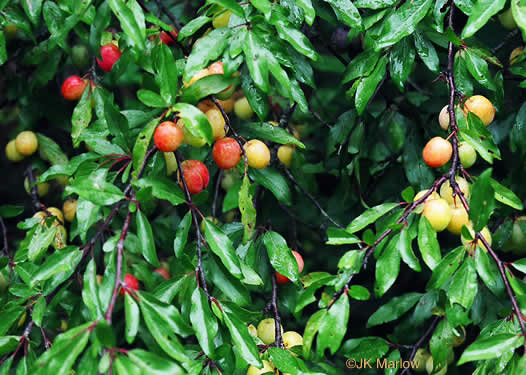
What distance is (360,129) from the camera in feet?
4.68

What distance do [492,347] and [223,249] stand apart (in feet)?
1.51

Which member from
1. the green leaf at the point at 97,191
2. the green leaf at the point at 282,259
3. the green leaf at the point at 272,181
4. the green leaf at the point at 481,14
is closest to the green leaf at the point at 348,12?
the green leaf at the point at 481,14

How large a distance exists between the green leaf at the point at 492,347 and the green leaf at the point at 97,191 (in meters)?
0.59

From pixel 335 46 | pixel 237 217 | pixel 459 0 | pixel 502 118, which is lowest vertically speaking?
pixel 502 118

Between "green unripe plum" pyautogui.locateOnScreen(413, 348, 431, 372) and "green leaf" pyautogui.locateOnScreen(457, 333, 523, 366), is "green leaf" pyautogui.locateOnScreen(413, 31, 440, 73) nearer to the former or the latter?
"green leaf" pyautogui.locateOnScreen(457, 333, 523, 366)

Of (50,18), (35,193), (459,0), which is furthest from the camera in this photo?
(35,193)

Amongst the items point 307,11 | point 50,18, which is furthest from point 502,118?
point 50,18

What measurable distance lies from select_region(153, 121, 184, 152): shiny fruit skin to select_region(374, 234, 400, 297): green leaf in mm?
411

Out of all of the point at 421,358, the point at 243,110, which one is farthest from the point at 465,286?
the point at 243,110

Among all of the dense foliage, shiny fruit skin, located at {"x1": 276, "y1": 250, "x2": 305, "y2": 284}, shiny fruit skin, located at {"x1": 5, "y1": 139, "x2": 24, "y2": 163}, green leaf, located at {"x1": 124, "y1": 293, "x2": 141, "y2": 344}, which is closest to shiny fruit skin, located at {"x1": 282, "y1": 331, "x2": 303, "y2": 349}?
the dense foliage

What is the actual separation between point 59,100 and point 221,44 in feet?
2.73

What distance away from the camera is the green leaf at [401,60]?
1.25m

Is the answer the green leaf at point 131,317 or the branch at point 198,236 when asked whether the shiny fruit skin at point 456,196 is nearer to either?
the branch at point 198,236

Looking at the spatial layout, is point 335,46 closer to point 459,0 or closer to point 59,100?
point 459,0
